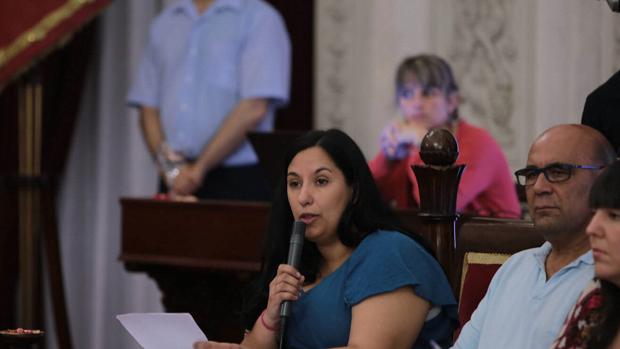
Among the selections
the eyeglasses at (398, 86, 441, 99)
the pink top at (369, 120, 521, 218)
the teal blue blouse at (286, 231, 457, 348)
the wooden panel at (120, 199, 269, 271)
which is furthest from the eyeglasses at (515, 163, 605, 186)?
the wooden panel at (120, 199, 269, 271)

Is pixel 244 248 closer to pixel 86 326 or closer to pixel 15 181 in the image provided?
pixel 15 181

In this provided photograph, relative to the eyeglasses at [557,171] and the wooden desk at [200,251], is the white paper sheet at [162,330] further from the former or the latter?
the wooden desk at [200,251]

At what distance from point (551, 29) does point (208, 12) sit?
5.34 ft

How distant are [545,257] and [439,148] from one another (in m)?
0.44

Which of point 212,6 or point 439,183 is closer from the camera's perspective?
point 439,183

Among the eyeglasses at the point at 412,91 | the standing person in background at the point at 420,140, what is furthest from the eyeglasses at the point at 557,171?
the eyeglasses at the point at 412,91

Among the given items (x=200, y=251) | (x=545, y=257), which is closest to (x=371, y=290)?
(x=545, y=257)

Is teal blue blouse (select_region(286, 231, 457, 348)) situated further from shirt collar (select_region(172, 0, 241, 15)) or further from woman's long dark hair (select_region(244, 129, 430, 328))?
shirt collar (select_region(172, 0, 241, 15))

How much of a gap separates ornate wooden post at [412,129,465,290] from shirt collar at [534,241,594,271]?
0.33 meters

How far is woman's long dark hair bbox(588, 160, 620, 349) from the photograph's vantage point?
2.24 meters

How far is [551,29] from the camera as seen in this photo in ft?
17.9

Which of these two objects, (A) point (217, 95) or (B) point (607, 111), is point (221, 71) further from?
(B) point (607, 111)

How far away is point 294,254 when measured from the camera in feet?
9.82

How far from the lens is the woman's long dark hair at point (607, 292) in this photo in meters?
2.24
